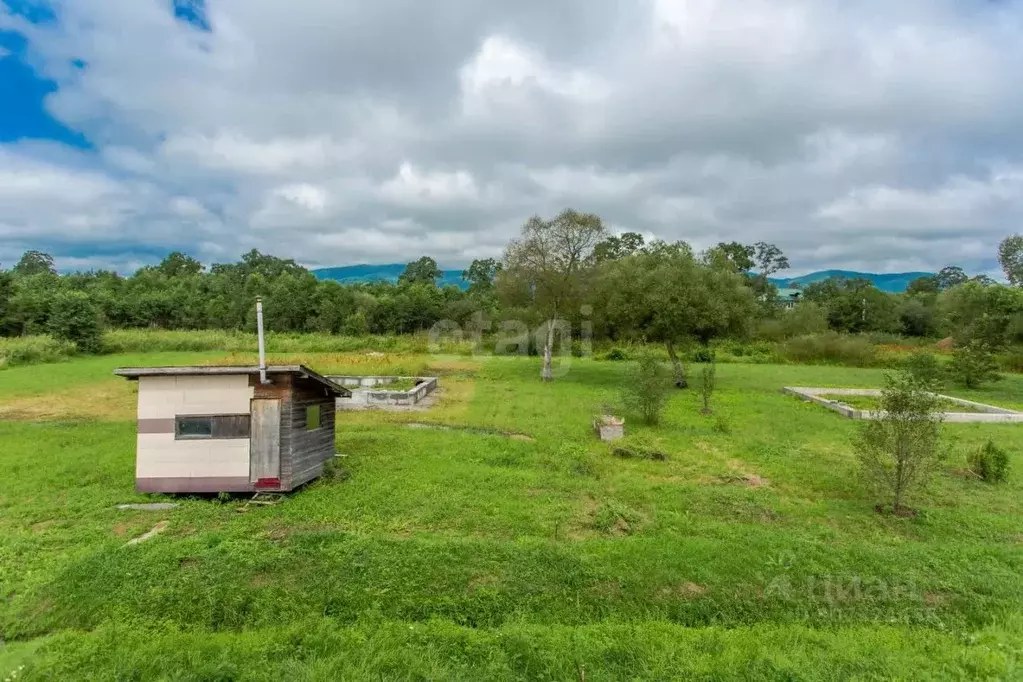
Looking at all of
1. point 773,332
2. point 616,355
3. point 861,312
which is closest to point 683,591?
point 616,355

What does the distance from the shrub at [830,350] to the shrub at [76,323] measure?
42993mm

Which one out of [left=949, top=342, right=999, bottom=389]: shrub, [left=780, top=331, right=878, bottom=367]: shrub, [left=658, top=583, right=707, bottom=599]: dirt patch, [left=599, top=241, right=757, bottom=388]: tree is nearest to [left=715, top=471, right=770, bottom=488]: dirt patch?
[left=658, top=583, right=707, bottom=599]: dirt patch

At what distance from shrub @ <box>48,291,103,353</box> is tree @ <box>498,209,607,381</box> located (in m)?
27.0

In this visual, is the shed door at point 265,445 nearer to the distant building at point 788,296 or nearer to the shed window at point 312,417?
the shed window at point 312,417

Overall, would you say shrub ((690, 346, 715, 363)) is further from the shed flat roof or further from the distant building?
the shed flat roof

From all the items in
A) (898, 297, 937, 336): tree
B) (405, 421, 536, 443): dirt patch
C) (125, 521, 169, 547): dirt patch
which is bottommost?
(125, 521, 169, 547): dirt patch

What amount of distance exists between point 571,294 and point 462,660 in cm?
1847

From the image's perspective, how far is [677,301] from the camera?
62.2ft

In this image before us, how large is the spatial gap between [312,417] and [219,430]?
1.41 m

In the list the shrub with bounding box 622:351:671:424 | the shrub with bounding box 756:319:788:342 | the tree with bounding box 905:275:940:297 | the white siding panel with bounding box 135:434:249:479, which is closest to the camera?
the white siding panel with bounding box 135:434:249:479

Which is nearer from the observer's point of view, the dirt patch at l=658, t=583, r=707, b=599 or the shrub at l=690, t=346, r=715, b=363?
the dirt patch at l=658, t=583, r=707, b=599

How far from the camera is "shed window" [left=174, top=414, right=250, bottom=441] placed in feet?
27.5

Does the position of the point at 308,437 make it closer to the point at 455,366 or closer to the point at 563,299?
the point at 563,299

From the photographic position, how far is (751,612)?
530cm
